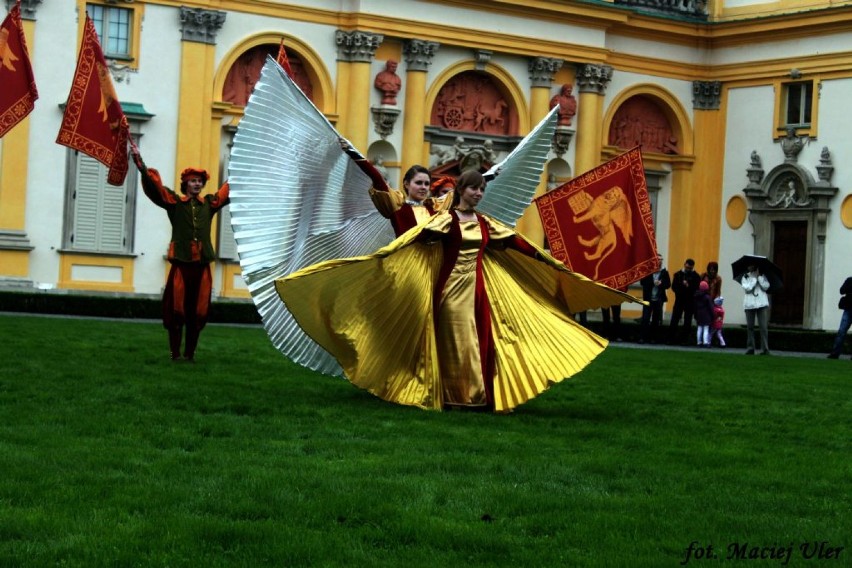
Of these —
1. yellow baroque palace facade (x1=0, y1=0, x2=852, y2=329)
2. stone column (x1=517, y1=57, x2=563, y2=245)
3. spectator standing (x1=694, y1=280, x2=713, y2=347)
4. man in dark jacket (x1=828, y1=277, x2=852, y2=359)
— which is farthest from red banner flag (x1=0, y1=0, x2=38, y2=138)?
stone column (x1=517, y1=57, x2=563, y2=245)

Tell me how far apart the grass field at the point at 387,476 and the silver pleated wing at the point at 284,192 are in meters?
0.75

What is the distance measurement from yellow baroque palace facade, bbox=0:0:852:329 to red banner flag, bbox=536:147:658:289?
12.3 m

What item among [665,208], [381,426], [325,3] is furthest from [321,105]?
[381,426]

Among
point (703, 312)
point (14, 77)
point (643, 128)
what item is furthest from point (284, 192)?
point (643, 128)

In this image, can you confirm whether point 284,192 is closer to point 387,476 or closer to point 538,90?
point 387,476

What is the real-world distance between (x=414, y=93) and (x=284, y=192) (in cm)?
2101

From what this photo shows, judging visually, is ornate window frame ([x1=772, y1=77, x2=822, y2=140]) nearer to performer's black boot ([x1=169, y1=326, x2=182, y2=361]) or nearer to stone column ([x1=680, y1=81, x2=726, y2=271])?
stone column ([x1=680, y1=81, x2=726, y2=271])

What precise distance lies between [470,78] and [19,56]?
1876 centimetres

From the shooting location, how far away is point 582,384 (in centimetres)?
1616

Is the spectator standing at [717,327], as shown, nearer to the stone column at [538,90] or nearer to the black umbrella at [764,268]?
the black umbrella at [764,268]

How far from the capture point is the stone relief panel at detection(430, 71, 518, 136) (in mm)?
34844

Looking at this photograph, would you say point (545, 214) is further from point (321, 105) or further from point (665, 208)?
point (665, 208)

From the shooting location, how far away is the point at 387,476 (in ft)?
28.5

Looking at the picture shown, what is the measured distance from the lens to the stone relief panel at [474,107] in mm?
34844
